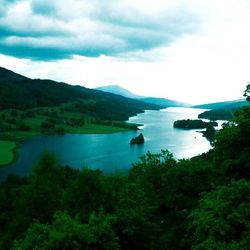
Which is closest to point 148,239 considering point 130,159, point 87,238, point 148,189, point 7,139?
point 87,238

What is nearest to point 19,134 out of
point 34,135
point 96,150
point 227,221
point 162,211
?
point 34,135

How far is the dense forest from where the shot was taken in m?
13.6

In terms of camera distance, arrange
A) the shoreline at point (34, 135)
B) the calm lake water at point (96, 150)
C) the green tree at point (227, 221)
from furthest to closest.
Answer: the shoreline at point (34, 135), the calm lake water at point (96, 150), the green tree at point (227, 221)

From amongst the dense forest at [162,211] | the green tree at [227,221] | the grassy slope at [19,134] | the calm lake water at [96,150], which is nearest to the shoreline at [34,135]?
the grassy slope at [19,134]

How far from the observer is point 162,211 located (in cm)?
3041

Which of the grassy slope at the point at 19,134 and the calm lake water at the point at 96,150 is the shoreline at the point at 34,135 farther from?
A: the calm lake water at the point at 96,150

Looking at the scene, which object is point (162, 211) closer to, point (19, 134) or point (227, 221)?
point (227, 221)

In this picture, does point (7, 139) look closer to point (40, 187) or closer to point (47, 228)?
point (40, 187)

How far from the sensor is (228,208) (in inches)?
544

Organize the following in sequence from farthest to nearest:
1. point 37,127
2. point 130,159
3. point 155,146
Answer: point 37,127, point 155,146, point 130,159

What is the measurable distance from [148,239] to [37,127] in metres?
175

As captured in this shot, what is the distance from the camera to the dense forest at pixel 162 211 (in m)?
13.6

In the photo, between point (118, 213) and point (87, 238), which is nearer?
point (87, 238)

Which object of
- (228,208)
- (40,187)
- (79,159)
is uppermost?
(228,208)
